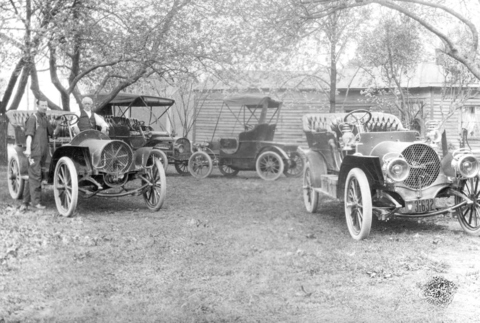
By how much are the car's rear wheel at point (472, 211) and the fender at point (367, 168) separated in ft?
3.36

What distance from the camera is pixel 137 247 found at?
5.70 m

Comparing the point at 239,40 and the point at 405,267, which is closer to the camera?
the point at 405,267

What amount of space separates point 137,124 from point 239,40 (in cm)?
373

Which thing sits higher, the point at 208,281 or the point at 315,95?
the point at 315,95

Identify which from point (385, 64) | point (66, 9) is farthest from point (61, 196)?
point (385, 64)

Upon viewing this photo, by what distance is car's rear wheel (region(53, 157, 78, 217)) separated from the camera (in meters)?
7.42

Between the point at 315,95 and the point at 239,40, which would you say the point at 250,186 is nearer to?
the point at 239,40

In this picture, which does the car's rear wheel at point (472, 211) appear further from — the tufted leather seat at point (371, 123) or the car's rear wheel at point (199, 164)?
the car's rear wheel at point (199, 164)

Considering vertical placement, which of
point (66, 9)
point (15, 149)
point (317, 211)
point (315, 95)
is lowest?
point (317, 211)

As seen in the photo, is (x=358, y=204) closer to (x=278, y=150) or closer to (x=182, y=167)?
(x=278, y=150)

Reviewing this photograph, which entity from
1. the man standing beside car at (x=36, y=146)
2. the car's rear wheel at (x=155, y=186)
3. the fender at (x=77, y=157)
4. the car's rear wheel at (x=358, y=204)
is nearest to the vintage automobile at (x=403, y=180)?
the car's rear wheel at (x=358, y=204)

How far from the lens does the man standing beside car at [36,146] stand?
26.0 feet

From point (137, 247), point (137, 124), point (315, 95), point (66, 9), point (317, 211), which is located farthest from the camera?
point (315, 95)

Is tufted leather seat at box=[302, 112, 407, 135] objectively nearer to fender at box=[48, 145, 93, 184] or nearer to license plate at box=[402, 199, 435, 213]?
license plate at box=[402, 199, 435, 213]
